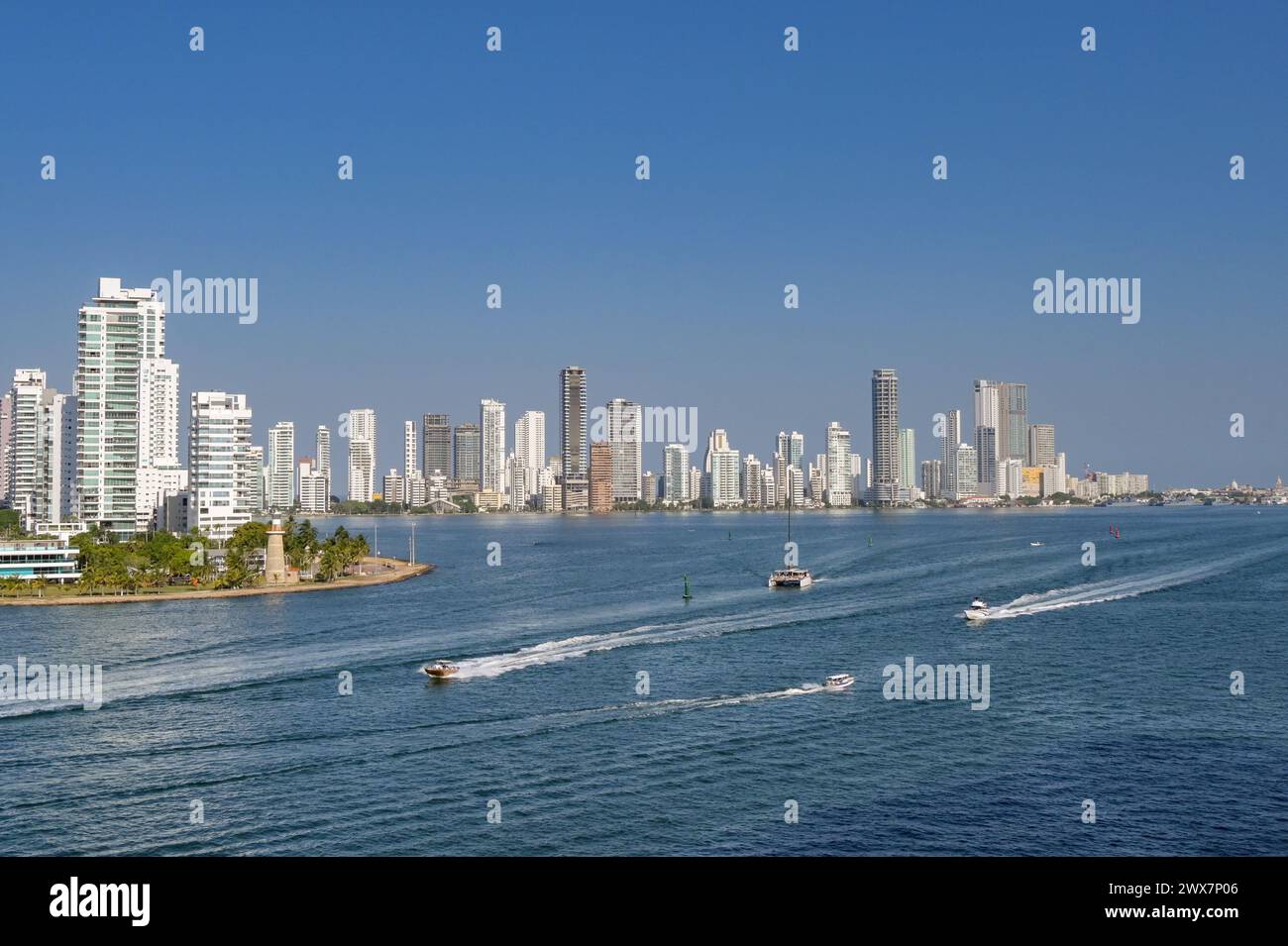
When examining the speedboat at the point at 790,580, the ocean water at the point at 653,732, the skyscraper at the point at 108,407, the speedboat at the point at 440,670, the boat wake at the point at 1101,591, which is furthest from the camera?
the skyscraper at the point at 108,407

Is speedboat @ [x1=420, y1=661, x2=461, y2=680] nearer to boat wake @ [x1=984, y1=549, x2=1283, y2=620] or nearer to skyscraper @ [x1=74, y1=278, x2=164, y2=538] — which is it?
boat wake @ [x1=984, y1=549, x2=1283, y2=620]

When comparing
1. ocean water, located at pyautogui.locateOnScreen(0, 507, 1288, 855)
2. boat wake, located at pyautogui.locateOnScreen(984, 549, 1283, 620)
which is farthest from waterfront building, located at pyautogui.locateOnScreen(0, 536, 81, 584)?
→ boat wake, located at pyautogui.locateOnScreen(984, 549, 1283, 620)


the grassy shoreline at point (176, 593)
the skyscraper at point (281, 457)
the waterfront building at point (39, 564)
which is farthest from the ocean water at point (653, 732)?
the skyscraper at point (281, 457)

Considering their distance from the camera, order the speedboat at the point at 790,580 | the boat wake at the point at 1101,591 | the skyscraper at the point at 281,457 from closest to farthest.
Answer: the boat wake at the point at 1101,591, the speedboat at the point at 790,580, the skyscraper at the point at 281,457

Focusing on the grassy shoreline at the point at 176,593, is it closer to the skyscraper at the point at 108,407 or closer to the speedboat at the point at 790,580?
the speedboat at the point at 790,580

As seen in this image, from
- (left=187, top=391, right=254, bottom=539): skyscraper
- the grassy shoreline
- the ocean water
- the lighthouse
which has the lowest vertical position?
the ocean water
